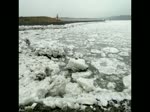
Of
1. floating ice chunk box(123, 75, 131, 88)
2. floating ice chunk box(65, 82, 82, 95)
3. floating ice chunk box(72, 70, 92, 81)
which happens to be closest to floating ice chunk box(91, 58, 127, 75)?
floating ice chunk box(72, 70, 92, 81)

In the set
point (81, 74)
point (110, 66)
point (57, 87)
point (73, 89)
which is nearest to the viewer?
point (57, 87)

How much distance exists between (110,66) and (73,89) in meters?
1.61

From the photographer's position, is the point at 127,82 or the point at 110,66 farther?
the point at 110,66

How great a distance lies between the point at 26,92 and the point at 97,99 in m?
1.04

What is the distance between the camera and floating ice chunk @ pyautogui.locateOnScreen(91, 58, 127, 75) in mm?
3574

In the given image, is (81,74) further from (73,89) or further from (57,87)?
(57,87)

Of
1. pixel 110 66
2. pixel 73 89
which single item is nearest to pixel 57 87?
pixel 73 89

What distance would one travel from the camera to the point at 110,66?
394 cm

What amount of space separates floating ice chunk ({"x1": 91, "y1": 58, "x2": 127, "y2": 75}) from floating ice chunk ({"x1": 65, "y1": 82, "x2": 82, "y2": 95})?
1.00m
